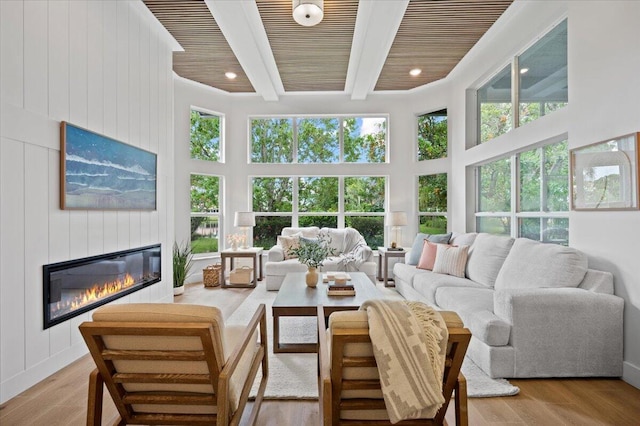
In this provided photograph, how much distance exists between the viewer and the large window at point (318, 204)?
6.15 meters

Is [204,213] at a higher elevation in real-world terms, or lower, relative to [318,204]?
lower

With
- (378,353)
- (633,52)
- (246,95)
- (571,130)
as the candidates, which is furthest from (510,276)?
(246,95)

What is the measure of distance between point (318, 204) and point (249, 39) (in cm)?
313

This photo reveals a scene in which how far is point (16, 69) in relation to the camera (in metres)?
2.18

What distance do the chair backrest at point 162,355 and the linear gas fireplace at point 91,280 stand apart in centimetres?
149

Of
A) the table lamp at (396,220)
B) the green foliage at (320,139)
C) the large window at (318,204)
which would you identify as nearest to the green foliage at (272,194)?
the large window at (318,204)

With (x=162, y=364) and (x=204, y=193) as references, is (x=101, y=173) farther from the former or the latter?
(x=204, y=193)

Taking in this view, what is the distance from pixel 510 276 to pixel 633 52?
6.24 ft

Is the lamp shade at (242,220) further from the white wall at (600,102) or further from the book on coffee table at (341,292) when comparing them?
the white wall at (600,102)

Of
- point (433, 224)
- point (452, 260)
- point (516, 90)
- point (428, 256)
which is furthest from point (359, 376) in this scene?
point (433, 224)

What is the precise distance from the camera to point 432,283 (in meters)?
3.54

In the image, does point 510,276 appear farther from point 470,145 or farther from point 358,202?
point 358,202

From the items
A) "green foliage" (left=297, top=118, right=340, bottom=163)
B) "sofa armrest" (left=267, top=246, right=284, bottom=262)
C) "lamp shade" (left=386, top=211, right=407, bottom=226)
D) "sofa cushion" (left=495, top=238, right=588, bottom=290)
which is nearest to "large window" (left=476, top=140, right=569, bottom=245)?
"sofa cushion" (left=495, top=238, right=588, bottom=290)

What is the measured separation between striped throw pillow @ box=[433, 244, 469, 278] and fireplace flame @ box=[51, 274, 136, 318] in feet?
11.5
